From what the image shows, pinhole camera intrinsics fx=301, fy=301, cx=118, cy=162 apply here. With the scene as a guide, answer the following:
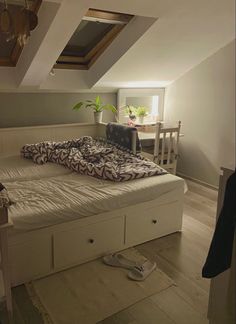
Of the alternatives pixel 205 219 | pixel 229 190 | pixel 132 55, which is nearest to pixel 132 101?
pixel 132 55

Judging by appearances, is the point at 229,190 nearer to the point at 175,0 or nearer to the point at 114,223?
the point at 114,223

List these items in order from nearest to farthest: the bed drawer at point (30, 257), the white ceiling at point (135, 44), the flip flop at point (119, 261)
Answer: the bed drawer at point (30, 257), the flip flop at point (119, 261), the white ceiling at point (135, 44)

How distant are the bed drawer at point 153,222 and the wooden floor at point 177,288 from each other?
0.22ft

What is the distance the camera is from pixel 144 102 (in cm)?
465

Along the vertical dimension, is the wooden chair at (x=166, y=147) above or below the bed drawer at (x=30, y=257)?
above

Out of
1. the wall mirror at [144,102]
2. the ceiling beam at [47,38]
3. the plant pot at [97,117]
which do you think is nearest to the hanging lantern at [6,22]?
the ceiling beam at [47,38]

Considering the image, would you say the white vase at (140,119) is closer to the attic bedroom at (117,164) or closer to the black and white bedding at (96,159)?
the attic bedroom at (117,164)

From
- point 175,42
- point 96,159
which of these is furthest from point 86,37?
point 96,159

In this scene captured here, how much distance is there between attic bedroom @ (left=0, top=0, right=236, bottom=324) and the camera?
188 cm

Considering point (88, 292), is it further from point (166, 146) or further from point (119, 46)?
point (119, 46)

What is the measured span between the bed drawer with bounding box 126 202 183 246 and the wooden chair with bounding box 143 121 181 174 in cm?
113

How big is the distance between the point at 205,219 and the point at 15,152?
2.36 m

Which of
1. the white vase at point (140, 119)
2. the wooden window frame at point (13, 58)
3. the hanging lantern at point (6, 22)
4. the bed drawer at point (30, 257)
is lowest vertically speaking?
the bed drawer at point (30, 257)

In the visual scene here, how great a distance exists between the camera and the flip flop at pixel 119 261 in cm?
229
